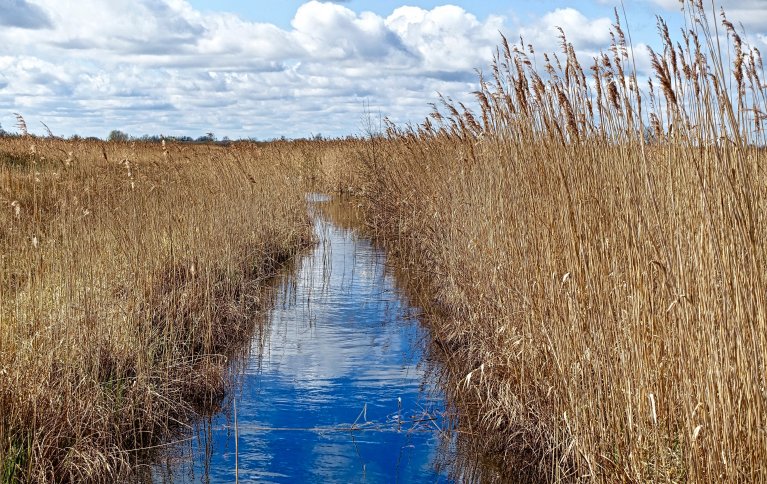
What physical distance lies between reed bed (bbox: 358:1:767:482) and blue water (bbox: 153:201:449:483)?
0.48 m

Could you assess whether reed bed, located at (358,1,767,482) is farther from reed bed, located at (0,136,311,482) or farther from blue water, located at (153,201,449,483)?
reed bed, located at (0,136,311,482)

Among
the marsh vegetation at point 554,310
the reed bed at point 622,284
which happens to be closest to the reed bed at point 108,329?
the marsh vegetation at point 554,310

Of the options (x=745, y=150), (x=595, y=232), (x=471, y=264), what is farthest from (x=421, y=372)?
(x=745, y=150)

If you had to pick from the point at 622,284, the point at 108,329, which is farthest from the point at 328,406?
the point at 622,284

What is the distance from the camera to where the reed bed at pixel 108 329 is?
163 inches

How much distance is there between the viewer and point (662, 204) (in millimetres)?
3316

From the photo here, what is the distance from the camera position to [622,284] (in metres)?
3.53

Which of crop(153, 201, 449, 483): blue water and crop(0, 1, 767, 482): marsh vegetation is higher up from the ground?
crop(0, 1, 767, 482): marsh vegetation

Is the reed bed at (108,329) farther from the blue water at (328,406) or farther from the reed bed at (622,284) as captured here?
the reed bed at (622,284)

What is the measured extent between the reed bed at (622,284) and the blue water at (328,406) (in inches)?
Result: 18.8

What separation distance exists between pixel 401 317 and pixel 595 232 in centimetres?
443

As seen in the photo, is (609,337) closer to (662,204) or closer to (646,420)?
(646,420)

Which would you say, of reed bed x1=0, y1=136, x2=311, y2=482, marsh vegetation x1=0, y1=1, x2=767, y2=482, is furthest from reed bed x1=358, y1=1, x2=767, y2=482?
reed bed x1=0, y1=136, x2=311, y2=482

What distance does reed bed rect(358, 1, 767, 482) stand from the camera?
2600 millimetres
